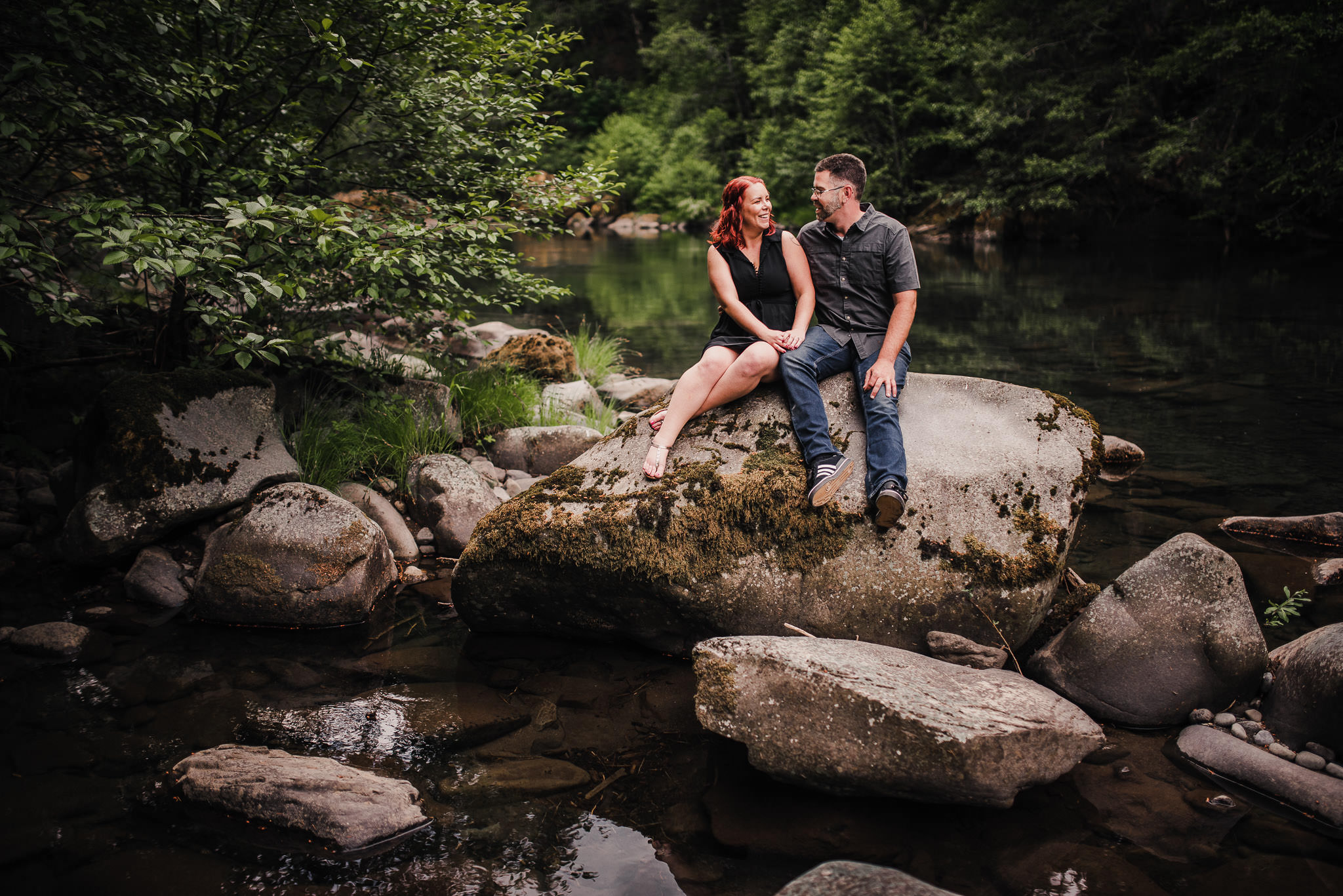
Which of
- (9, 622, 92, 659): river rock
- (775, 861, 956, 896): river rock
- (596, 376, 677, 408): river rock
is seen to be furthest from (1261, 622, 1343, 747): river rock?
(596, 376, 677, 408): river rock

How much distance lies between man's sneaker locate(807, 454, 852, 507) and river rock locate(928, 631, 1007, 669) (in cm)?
89

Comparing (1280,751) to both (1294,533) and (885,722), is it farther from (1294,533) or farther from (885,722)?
(1294,533)

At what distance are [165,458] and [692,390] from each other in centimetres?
350

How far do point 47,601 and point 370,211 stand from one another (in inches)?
127

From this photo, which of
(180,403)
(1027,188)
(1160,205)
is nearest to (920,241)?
(1027,188)

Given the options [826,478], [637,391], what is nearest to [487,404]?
[637,391]

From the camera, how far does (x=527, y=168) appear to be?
724cm

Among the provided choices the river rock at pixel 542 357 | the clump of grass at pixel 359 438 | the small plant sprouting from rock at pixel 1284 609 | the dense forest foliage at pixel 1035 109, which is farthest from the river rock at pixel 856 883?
the dense forest foliage at pixel 1035 109

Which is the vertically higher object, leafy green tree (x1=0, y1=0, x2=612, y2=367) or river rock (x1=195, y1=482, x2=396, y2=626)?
leafy green tree (x1=0, y1=0, x2=612, y2=367)

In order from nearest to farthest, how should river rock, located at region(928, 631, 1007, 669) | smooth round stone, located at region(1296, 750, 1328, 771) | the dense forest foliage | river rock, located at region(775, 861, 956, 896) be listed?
river rock, located at region(775, 861, 956, 896) < smooth round stone, located at region(1296, 750, 1328, 771) < river rock, located at region(928, 631, 1007, 669) < the dense forest foliage

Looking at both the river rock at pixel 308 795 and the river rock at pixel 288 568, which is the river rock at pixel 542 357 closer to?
the river rock at pixel 288 568

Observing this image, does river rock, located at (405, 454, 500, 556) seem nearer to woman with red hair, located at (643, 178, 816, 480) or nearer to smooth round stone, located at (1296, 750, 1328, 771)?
woman with red hair, located at (643, 178, 816, 480)

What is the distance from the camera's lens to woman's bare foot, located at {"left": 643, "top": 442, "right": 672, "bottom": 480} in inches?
190

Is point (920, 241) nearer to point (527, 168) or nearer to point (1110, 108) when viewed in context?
point (1110, 108)
